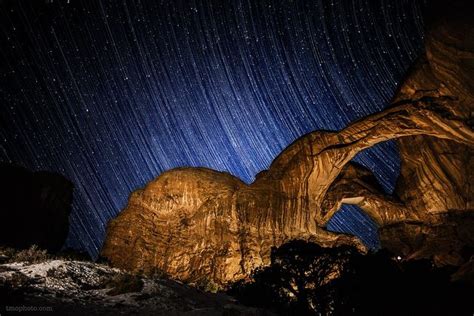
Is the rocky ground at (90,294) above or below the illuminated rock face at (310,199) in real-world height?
below

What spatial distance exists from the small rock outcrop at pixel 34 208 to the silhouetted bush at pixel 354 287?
748 inches

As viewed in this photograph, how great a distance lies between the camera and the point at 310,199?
22.1 m

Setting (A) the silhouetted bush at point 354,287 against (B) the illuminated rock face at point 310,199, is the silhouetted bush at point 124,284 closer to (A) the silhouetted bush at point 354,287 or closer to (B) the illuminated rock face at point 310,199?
(A) the silhouetted bush at point 354,287

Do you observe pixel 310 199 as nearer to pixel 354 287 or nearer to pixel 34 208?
pixel 354 287

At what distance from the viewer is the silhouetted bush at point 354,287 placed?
9844 millimetres

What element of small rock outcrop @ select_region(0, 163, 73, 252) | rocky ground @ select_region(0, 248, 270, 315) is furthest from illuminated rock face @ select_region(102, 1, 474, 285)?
rocky ground @ select_region(0, 248, 270, 315)

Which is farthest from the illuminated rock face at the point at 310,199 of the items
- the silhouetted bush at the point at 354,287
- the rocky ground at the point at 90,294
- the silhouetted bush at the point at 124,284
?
the silhouetted bush at the point at 124,284

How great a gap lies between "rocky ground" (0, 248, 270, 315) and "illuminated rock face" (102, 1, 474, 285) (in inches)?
339

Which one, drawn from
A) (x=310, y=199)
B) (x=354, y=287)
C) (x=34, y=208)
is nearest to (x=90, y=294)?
(x=354, y=287)

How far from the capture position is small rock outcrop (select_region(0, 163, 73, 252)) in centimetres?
2419

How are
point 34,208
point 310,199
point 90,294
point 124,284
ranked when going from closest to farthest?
point 90,294 < point 124,284 < point 310,199 < point 34,208

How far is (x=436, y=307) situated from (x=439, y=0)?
13.6m

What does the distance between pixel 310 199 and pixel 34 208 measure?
19589 mm

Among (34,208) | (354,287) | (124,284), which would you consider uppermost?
(34,208)
